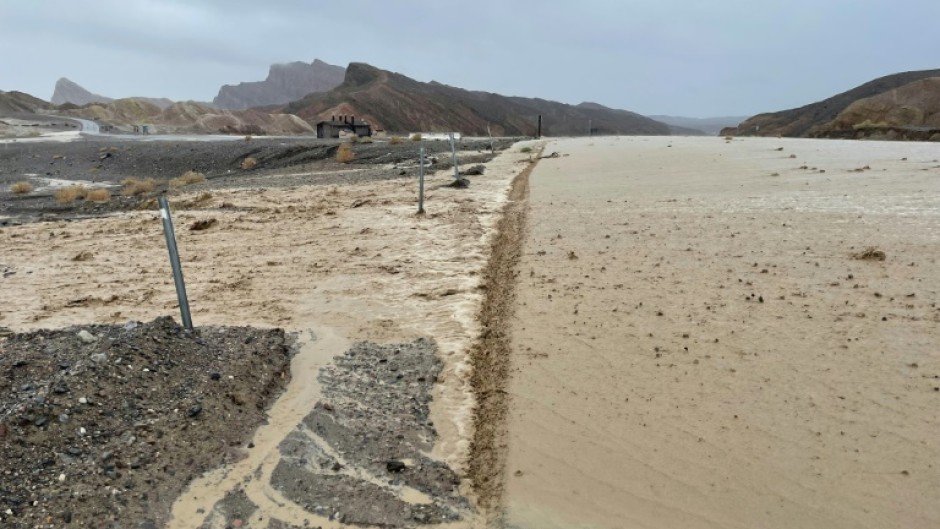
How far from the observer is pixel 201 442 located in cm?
425

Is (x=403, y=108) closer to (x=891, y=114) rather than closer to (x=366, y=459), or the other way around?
(x=891, y=114)

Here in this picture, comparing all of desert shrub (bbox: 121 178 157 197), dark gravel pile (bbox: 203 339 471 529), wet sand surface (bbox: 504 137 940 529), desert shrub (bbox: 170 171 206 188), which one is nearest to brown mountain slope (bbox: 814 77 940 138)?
desert shrub (bbox: 170 171 206 188)

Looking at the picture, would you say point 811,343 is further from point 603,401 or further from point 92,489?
point 92,489

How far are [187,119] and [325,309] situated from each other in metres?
95.1

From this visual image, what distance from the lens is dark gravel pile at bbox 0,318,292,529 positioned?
3.55 metres

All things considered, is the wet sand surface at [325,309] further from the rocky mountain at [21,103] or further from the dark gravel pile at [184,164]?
the rocky mountain at [21,103]

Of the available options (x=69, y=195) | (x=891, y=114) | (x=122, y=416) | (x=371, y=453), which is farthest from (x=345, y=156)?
(x=891, y=114)

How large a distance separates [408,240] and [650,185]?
24.7ft

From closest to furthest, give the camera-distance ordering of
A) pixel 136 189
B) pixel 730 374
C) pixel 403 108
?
pixel 730 374
pixel 136 189
pixel 403 108

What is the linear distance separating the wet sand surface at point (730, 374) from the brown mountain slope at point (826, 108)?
3477 inches

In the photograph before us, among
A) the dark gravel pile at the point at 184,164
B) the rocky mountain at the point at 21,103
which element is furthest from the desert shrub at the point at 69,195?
the rocky mountain at the point at 21,103

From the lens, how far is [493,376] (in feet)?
17.8

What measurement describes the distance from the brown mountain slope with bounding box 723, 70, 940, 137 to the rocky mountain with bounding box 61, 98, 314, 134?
200 ft

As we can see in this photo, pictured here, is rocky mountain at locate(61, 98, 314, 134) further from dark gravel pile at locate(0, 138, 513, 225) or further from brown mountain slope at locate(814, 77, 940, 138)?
brown mountain slope at locate(814, 77, 940, 138)
